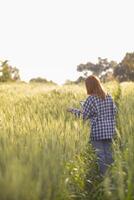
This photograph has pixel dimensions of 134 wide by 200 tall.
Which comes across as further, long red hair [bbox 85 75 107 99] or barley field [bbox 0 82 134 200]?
long red hair [bbox 85 75 107 99]

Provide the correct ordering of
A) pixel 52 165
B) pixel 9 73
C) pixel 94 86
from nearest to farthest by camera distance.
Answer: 1. pixel 52 165
2. pixel 94 86
3. pixel 9 73

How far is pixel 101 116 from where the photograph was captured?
7.57m

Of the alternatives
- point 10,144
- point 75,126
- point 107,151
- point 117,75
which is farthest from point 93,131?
point 117,75

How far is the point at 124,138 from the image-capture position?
6.06 m

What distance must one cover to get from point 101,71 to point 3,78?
33446 mm

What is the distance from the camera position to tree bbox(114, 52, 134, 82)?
6800 centimetres

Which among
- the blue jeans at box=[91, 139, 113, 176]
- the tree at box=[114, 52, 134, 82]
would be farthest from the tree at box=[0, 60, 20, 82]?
the blue jeans at box=[91, 139, 113, 176]

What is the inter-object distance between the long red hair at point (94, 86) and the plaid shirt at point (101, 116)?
70 mm

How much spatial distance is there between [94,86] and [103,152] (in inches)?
32.2

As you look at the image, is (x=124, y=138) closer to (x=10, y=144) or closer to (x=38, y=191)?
(x=10, y=144)

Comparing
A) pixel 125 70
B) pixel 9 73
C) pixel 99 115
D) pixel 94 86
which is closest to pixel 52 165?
pixel 94 86

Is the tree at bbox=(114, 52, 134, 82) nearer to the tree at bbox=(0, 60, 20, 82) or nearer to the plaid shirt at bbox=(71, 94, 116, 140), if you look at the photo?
the tree at bbox=(0, 60, 20, 82)

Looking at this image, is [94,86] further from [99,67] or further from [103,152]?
[99,67]

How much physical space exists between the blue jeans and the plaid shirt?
80 millimetres
